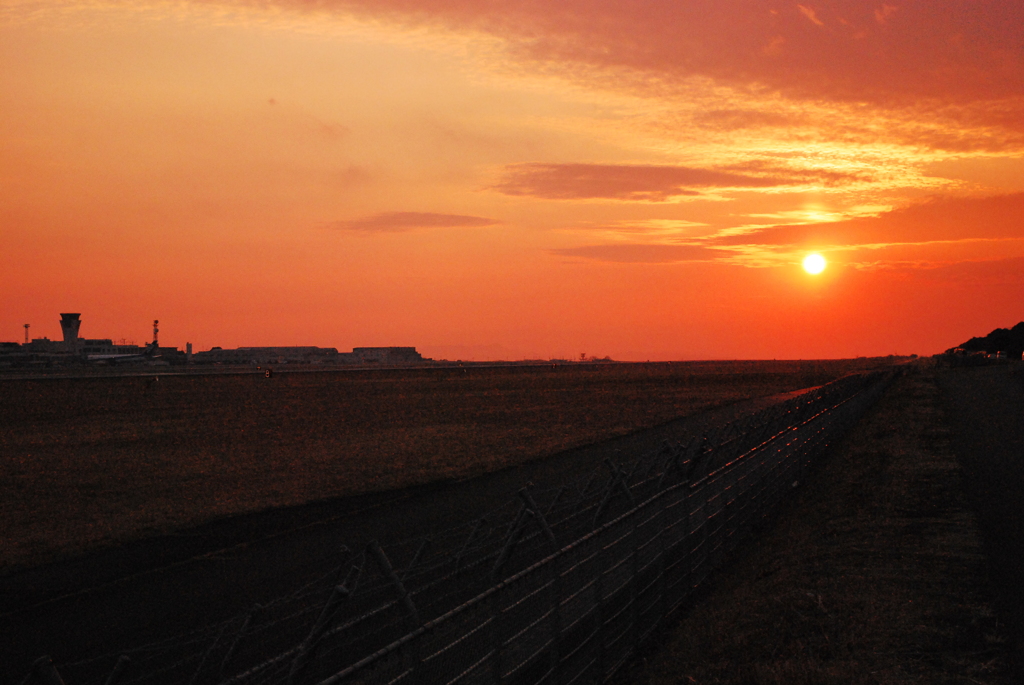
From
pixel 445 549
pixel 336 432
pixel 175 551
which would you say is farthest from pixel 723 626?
pixel 336 432

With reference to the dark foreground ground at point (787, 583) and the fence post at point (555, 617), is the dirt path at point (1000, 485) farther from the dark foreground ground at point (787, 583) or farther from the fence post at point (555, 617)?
the fence post at point (555, 617)

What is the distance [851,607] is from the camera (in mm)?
10945

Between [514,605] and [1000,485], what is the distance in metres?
17.6

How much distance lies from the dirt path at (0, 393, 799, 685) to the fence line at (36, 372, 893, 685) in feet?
2.43

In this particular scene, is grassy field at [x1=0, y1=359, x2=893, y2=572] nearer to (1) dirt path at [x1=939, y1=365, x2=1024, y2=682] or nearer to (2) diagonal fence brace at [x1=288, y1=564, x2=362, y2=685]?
(2) diagonal fence brace at [x1=288, y1=564, x2=362, y2=685]

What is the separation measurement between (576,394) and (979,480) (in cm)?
5499

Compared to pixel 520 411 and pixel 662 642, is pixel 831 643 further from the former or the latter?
pixel 520 411

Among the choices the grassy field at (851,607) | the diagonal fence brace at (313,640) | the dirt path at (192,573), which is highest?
the diagonal fence brace at (313,640)

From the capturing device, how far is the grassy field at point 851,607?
8875 millimetres

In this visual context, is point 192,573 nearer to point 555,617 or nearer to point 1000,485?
point 555,617

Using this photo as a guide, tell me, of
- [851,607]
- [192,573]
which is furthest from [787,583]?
[192,573]

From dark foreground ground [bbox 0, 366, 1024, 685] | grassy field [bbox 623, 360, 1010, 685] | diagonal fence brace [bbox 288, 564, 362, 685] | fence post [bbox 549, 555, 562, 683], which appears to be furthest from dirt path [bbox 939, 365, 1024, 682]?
diagonal fence brace [bbox 288, 564, 362, 685]

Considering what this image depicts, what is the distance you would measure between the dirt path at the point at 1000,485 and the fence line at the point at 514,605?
385cm

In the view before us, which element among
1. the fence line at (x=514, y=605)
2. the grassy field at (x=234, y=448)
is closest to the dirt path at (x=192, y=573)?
the fence line at (x=514, y=605)
